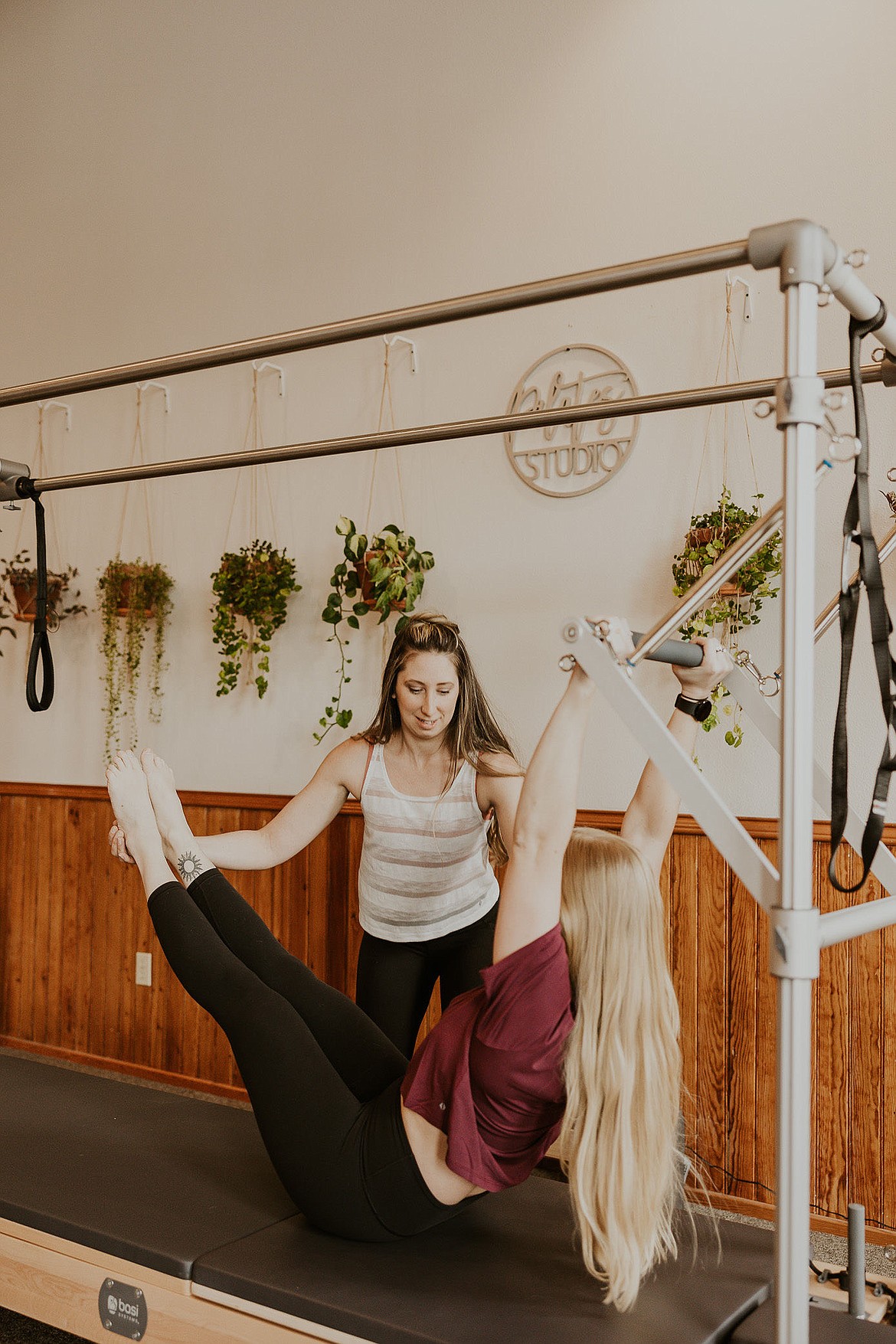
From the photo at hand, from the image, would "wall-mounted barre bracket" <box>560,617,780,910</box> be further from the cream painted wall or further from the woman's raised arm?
the cream painted wall

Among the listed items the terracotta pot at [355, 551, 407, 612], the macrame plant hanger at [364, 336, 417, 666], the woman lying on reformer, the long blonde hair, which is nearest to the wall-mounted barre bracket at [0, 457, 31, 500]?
the woman lying on reformer

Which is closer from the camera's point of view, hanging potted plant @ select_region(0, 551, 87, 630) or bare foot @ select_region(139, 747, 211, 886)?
bare foot @ select_region(139, 747, 211, 886)

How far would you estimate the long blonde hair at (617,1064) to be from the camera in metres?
1.52

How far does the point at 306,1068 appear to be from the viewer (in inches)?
73.0

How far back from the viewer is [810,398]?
1250 mm

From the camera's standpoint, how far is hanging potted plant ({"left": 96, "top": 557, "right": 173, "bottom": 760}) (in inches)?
156

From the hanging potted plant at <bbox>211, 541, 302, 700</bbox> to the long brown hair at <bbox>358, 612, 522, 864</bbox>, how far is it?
1.05 meters

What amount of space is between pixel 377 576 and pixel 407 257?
1.10 meters

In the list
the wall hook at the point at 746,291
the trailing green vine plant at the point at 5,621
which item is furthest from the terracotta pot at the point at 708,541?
the trailing green vine plant at the point at 5,621

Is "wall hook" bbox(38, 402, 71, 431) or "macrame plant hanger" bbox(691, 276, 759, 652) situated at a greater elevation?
"wall hook" bbox(38, 402, 71, 431)

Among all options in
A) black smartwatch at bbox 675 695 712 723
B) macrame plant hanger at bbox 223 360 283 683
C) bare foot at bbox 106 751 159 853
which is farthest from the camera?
macrame plant hanger at bbox 223 360 283 683

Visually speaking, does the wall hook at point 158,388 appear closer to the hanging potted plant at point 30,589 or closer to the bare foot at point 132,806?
the hanging potted plant at point 30,589

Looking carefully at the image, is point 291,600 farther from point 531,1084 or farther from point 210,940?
point 531,1084

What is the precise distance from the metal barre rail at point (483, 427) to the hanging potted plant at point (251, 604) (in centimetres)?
110
